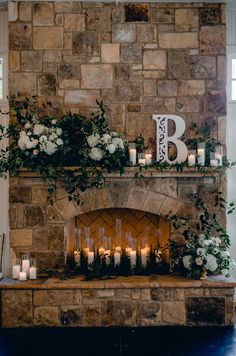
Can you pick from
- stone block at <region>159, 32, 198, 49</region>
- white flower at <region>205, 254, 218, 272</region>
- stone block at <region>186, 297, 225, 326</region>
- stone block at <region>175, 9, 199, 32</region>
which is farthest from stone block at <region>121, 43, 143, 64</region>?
stone block at <region>186, 297, 225, 326</region>

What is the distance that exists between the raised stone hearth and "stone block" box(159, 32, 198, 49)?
2448 mm

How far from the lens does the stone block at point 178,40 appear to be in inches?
219

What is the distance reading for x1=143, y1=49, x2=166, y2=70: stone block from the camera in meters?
5.55

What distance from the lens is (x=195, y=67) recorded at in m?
5.57

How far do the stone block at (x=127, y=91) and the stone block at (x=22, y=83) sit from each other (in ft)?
2.90

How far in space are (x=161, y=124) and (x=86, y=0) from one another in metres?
1.51

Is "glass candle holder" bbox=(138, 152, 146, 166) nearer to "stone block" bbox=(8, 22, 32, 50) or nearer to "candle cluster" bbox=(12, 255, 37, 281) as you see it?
"candle cluster" bbox=(12, 255, 37, 281)

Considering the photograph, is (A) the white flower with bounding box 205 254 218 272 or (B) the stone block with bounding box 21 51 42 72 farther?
(B) the stone block with bounding box 21 51 42 72

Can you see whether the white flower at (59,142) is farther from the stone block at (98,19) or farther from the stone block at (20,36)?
the stone block at (98,19)

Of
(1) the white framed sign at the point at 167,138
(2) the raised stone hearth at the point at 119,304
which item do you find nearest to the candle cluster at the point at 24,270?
(2) the raised stone hearth at the point at 119,304
